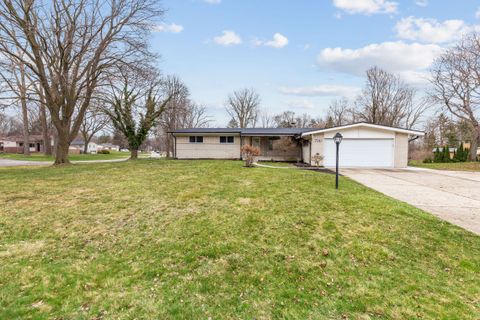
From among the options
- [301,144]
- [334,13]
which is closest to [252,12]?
[334,13]

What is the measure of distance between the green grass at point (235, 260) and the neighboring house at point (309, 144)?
972 cm

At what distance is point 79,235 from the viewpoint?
4461 millimetres

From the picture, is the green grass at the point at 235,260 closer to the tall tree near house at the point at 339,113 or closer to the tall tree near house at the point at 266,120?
the tall tree near house at the point at 339,113

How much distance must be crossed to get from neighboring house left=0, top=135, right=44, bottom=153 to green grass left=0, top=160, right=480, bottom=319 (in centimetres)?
5532

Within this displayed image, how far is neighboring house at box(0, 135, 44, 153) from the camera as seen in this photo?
48562 millimetres

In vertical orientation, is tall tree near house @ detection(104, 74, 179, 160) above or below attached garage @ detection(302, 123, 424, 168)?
above

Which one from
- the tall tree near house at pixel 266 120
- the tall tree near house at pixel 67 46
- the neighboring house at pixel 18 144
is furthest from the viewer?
the neighboring house at pixel 18 144

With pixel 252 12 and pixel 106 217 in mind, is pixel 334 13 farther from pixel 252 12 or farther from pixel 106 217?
pixel 106 217

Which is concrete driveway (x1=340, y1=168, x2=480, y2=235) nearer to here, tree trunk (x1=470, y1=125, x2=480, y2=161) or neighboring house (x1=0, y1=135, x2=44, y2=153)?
tree trunk (x1=470, y1=125, x2=480, y2=161)

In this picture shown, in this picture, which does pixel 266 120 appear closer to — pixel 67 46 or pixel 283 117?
pixel 283 117

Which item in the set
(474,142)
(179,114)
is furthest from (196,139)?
(474,142)

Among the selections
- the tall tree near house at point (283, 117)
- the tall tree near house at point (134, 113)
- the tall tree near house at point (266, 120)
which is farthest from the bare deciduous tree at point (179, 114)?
the tall tree near house at point (283, 117)

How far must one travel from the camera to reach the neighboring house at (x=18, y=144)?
48562 millimetres

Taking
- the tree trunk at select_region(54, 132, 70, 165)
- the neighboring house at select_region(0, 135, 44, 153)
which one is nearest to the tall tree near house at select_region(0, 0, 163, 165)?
the tree trunk at select_region(54, 132, 70, 165)
